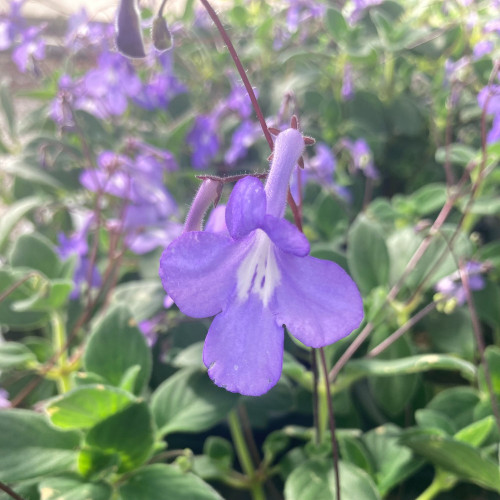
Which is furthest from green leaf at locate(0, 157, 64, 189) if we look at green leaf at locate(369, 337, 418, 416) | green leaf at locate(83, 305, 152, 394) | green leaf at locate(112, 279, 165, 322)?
green leaf at locate(369, 337, 418, 416)

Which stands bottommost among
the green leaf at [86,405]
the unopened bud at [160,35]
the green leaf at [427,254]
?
the green leaf at [427,254]

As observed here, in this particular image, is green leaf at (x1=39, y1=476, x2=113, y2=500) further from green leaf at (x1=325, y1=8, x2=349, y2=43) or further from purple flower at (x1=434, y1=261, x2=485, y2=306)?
green leaf at (x1=325, y1=8, x2=349, y2=43)

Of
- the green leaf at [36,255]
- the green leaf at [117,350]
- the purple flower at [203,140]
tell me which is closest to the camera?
the green leaf at [117,350]

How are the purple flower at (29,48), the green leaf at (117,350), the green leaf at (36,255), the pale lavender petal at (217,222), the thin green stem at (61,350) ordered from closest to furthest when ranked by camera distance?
the pale lavender petal at (217,222) < the green leaf at (117,350) < the thin green stem at (61,350) < the green leaf at (36,255) < the purple flower at (29,48)

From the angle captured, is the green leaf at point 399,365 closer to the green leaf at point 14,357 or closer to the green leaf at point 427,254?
the green leaf at point 427,254

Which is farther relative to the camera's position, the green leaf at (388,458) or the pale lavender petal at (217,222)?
the green leaf at (388,458)

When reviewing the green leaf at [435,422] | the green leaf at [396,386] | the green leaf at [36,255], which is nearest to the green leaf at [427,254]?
the green leaf at [396,386]

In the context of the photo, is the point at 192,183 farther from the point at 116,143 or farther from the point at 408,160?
the point at 408,160

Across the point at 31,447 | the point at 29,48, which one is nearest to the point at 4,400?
the point at 31,447
